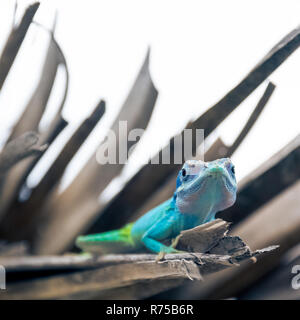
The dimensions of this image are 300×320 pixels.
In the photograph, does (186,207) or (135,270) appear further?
(186,207)

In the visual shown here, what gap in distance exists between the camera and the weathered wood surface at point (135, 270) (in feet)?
1.18

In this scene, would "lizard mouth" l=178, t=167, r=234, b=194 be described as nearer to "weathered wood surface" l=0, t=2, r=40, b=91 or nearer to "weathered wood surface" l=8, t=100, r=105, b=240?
"weathered wood surface" l=8, t=100, r=105, b=240

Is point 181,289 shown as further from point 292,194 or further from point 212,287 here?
point 292,194

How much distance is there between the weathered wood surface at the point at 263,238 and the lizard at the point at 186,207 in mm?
46

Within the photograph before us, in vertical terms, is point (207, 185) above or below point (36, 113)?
below

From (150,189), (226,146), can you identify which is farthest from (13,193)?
(226,146)

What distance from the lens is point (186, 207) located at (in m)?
0.52

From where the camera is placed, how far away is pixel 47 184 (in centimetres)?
57

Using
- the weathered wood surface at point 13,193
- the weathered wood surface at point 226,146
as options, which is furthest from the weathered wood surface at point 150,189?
the weathered wood surface at point 13,193

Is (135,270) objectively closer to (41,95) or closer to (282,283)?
(282,283)

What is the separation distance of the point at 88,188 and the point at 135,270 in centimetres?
23

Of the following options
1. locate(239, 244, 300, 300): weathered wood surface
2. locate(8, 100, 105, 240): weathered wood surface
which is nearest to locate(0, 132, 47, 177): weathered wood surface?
locate(8, 100, 105, 240): weathered wood surface

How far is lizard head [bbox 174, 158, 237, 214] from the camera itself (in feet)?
1.51

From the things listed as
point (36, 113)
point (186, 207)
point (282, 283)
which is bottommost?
point (282, 283)
